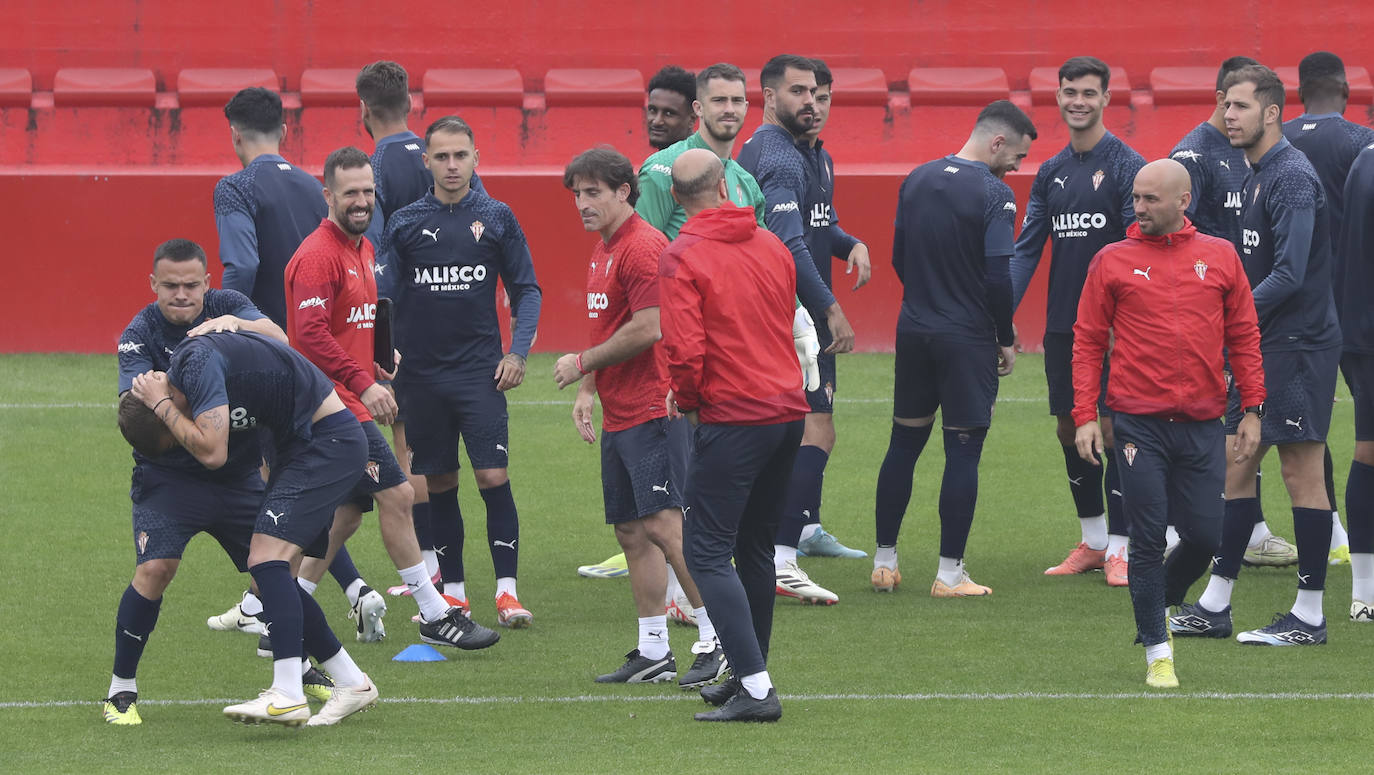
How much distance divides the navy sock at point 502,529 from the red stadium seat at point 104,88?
1047 centimetres

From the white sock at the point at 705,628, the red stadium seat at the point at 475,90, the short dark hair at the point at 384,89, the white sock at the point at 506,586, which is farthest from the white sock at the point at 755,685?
the red stadium seat at the point at 475,90

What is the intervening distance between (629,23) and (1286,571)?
35.2 feet

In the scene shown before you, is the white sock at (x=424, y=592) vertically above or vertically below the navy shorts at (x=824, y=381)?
below

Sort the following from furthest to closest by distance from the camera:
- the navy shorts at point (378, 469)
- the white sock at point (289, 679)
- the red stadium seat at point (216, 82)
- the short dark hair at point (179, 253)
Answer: the red stadium seat at point (216, 82), the navy shorts at point (378, 469), the short dark hair at point (179, 253), the white sock at point (289, 679)

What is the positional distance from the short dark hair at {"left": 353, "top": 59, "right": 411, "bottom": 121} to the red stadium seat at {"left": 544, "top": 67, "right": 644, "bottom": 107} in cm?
885

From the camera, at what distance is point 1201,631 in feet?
24.1

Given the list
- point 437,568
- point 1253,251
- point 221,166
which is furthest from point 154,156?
point 1253,251

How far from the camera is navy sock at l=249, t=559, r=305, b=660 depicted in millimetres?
5930

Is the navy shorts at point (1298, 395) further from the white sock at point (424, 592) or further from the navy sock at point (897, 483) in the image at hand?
the white sock at point (424, 592)

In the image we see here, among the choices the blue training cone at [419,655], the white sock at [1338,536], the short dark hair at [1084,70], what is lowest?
the blue training cone at [419,655]

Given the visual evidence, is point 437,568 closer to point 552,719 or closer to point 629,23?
point 552,719

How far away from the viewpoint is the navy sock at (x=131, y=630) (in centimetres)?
621

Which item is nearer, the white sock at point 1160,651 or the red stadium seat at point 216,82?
the white sock at point 1160,651

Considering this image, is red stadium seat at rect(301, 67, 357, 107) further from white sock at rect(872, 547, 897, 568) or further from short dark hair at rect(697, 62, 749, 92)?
white sock at rect(872, 547, 897, 568)
